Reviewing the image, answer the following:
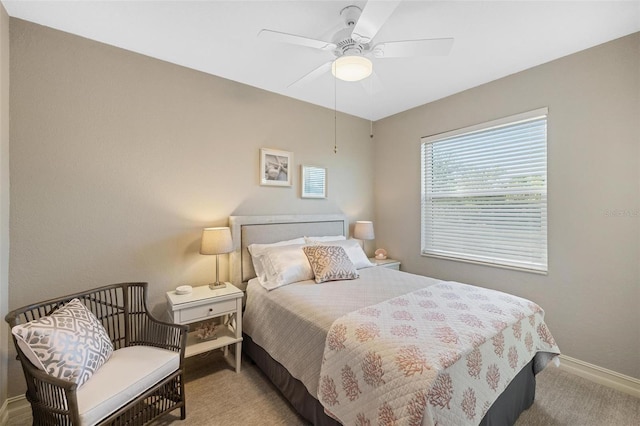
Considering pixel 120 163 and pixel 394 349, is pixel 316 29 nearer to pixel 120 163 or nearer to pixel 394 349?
pixel 120 163

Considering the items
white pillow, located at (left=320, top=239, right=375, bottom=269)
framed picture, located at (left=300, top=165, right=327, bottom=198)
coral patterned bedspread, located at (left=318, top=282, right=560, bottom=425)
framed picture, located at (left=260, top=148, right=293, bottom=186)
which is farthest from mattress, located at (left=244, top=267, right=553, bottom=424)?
framed picture, located at (left=300, top=165, right=327, bottom=198)

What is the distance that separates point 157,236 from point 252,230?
0.85 m

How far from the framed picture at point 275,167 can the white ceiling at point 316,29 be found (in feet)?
2.59

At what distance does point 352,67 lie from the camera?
5.85 ft

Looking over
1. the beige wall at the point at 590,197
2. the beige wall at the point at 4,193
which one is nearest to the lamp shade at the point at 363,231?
the beige wall at the point at 590,197

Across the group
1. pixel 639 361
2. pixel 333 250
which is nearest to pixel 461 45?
pixel 333 250

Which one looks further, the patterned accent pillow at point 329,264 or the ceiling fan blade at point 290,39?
the patterned accent pillow at point 329,264

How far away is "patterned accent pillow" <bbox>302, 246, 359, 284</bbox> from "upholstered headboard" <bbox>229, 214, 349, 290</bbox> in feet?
1.58

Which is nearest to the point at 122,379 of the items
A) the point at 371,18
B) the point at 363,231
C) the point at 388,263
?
the point at 371,18

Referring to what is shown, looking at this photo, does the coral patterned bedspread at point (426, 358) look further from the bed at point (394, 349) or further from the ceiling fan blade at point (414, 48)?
the ceiling fan blade at point (414, 48)

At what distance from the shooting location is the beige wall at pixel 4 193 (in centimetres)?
176

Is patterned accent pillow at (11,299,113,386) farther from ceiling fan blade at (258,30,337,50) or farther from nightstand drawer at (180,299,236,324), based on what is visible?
ceiling fan blade at (258,30,337,50)

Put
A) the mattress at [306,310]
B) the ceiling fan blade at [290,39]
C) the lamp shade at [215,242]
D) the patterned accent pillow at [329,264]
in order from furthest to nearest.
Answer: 1. the patterned accent pillow at [329,264]
2. the lamp shade at [215,242]
3. the mattress at [306,310]
4. the ceiling fan blade at [290,39]

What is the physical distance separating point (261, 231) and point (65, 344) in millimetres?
1703
